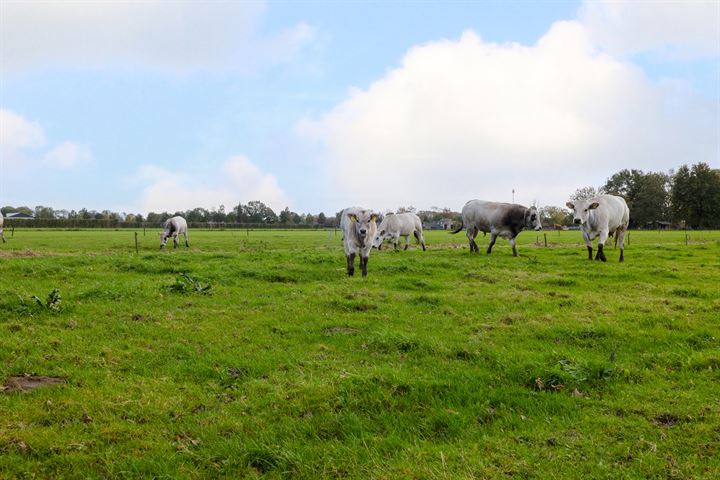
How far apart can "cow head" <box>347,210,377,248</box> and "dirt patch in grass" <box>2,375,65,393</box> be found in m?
9.27

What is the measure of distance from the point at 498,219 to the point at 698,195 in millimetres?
94793

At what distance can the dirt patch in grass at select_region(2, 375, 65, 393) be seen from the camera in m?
5.27

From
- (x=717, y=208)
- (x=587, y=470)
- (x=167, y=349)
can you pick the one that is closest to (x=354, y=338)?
(x=167, y=349)

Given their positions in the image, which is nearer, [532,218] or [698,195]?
[532,218]

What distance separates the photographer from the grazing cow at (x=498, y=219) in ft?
67.5

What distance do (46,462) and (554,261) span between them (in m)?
17.8

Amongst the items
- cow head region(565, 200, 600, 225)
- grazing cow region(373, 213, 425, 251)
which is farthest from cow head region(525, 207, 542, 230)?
grazing cow region(373, 213, 425, 251)

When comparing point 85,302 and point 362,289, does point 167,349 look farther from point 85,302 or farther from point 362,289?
point 362,289

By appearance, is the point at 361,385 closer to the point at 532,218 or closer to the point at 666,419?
the point at 666,419

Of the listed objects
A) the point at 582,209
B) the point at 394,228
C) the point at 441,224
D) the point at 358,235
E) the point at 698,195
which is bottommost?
the point at 358,235

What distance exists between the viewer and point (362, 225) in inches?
556

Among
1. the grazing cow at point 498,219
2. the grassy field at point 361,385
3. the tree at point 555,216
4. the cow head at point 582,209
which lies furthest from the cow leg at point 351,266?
the tree at point 555,216

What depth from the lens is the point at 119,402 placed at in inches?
195

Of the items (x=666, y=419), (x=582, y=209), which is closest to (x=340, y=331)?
(x=666, y=419)
